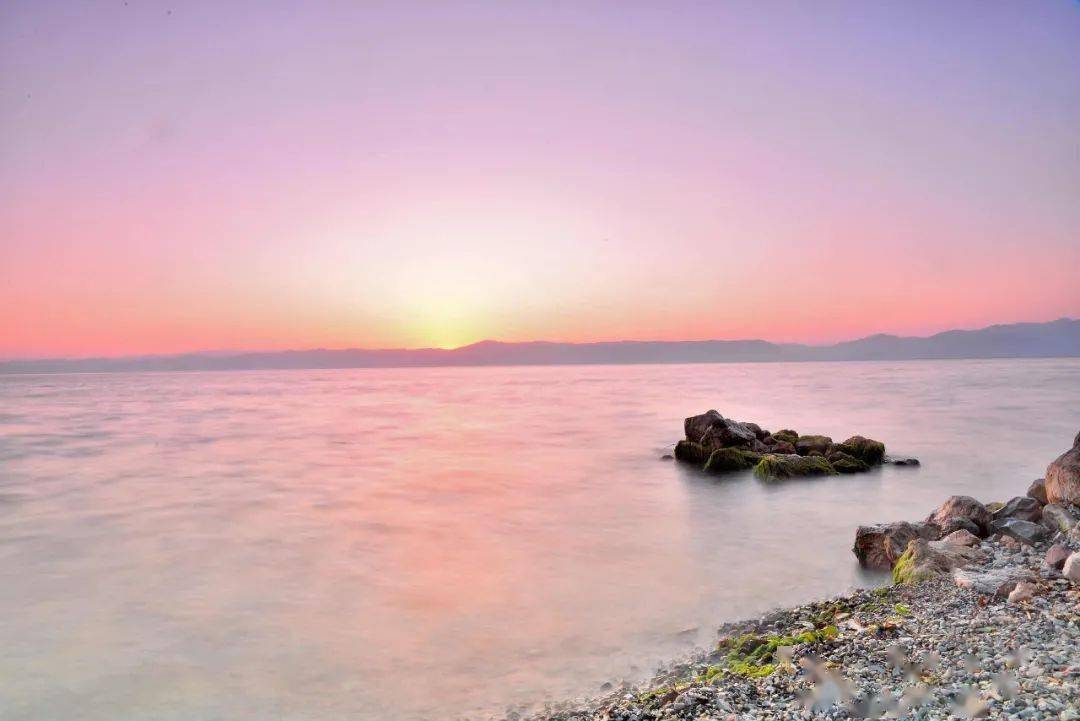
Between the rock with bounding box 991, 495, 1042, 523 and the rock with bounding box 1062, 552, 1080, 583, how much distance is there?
143 inches

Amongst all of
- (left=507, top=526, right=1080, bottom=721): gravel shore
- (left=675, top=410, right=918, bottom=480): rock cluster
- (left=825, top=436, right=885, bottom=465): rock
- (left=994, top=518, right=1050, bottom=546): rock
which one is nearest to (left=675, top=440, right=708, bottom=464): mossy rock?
(left=675, top=410, right=918, bottom=480): rock cluster

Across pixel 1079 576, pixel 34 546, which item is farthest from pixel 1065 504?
pixel 34 546

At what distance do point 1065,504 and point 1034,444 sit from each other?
19.6m

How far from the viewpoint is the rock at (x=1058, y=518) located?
30.3 ft

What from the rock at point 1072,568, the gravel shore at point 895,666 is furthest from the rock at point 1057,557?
the rock at point 1072,568

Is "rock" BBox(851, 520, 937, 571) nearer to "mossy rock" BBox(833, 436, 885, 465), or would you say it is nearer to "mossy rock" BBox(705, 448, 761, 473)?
"mossy rock" BBox(705, 448, 761, 473)

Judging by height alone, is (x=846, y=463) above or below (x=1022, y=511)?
below

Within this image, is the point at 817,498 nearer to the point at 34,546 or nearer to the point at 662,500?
the point at 662,500

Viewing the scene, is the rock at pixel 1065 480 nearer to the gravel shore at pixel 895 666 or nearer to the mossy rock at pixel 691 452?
the gravel shore at pixel 895 666

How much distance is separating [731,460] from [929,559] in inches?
457

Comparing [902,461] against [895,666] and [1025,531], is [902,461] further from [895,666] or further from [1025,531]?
[895,666]

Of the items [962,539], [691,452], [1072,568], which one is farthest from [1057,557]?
[691,452]

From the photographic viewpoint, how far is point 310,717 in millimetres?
6719

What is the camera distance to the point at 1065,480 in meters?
10.1
